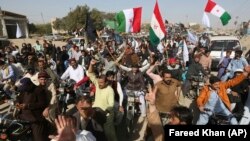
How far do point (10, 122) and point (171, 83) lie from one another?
316 cm

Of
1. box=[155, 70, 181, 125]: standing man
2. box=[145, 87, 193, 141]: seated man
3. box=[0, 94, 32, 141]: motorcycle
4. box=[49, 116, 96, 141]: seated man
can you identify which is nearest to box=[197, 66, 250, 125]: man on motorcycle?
box=[155, 70, 181, 125]: standing man

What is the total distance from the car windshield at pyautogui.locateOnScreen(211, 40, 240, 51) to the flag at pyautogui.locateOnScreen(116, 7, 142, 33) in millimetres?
7491

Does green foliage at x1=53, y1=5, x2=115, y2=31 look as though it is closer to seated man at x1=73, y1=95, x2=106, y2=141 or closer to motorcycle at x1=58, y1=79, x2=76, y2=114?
motorcycle at x1=58, y1=79, x2=76, y2=114

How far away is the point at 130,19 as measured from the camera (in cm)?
1126

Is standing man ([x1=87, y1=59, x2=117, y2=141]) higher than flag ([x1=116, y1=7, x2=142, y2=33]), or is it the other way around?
flag ([x1=116, y1=7, x2=142, y2=33])

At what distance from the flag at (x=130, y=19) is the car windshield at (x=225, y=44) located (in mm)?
7491

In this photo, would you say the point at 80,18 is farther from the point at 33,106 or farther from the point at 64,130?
the point at 64,130

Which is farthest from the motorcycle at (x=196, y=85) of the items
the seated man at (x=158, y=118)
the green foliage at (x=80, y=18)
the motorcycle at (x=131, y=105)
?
the green foliage at (x=80, y=18)

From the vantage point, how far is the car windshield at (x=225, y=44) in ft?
55.6

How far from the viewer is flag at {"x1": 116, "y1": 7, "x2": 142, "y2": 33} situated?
36.7 feet

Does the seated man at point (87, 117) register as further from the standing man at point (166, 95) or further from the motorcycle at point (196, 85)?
the motorcycle at point (196, 85)

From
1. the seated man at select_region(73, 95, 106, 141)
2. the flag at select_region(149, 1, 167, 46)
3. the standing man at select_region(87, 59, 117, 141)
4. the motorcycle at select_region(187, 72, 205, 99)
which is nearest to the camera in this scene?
the seated man at select_region(73, 95, 106, 141)

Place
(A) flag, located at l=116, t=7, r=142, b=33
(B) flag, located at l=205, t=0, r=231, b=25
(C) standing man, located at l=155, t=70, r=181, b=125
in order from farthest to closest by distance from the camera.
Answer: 1. (B) flag, located at l=205, t=0, r=231, b=25
2. (A) flag, located at l=116, t=7, r=142, b=33
3. (C) standing man, located at l=155, t=70, r=181, b=125

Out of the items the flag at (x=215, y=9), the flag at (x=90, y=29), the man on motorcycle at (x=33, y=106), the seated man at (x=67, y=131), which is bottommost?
the man on motorcycle at (x=33, y=106)
